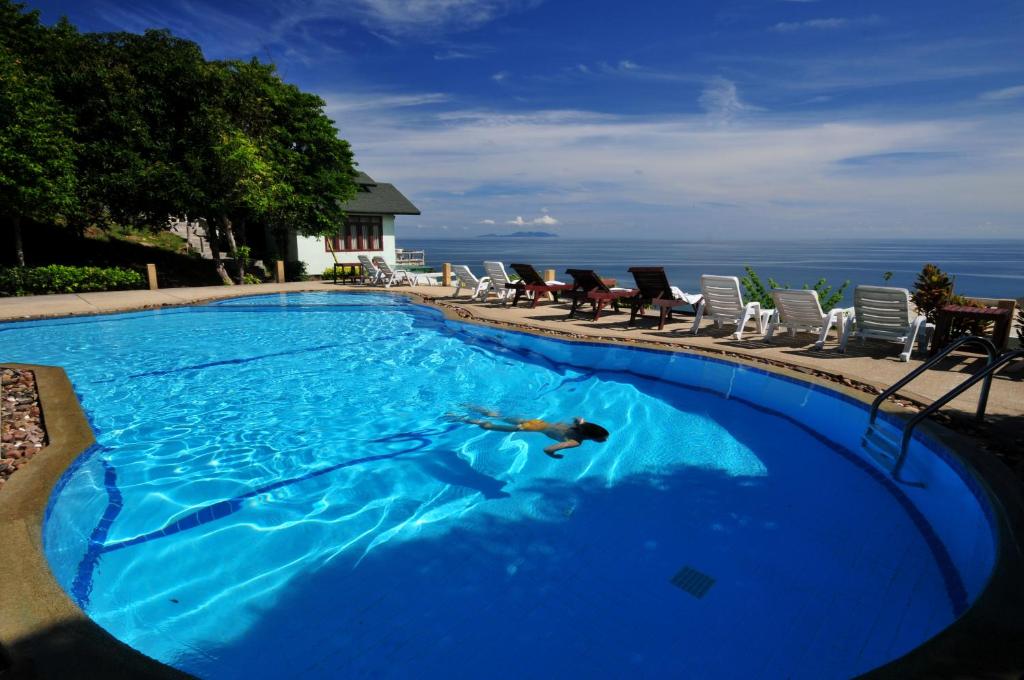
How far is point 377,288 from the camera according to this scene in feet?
61.7

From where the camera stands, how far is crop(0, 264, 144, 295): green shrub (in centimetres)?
1537

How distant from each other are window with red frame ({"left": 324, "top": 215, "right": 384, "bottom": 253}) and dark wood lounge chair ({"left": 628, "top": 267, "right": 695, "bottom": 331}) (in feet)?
61.1

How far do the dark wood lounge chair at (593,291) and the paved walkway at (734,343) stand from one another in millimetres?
393

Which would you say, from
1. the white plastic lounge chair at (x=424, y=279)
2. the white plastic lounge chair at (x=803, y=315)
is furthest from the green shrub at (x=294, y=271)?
the white plastic lounge chair at (x=803, y=315)

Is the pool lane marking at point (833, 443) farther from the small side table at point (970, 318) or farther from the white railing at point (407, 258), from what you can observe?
the white railing at point (407, 258)

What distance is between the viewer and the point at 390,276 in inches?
775

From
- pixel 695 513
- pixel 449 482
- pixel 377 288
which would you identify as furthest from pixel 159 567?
pixel 377 288

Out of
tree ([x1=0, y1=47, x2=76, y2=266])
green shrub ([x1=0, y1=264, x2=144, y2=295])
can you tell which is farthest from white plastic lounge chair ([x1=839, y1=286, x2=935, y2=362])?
green shrub ([x1=0, y1=264, x2=144, y2=295])

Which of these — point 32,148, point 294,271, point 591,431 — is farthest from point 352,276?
point 591,431

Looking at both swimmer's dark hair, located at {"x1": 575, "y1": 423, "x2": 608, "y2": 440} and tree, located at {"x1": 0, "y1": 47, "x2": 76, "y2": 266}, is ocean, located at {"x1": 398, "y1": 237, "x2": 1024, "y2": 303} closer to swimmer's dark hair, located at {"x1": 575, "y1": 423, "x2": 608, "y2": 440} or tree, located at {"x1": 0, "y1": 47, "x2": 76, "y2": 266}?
swimmer's dark hair, located at {"x1": 575, "y1": 423, "x2": 608, "y2": 440}

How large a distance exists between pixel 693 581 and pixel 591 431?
2.62 m

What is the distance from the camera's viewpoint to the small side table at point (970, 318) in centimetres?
725

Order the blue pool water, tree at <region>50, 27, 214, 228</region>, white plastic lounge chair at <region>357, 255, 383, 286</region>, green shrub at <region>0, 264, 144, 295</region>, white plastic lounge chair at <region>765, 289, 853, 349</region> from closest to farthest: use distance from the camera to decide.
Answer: the blue pool water → white plastic lounge chair at <region>765, 289, 853, 349</region> → green shrub at <region>0, 264, 144, 295</region> → tree at <region>50, 27, 214, 228</region> → white plastic lounge chair at <region>357, 255, 383, 286</region>

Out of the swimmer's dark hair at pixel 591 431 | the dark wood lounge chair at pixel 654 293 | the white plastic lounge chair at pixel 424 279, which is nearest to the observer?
the swimmer's dark hair at pixel 591 431
